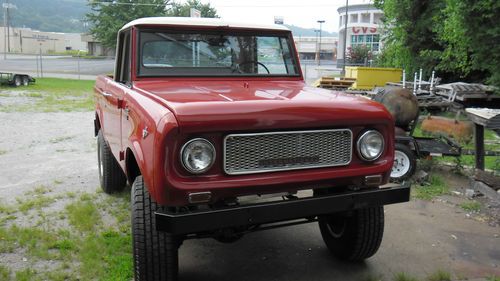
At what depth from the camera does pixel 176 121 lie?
2971 millimetres

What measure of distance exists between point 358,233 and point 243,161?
1.41m

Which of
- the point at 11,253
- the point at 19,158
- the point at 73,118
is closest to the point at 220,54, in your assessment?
the point at 11,253

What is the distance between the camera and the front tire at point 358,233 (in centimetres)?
406

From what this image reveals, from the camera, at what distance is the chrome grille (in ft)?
10.5

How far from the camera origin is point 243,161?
3.21 m

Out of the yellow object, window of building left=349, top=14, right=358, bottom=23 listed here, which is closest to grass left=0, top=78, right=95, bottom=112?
the yellow object

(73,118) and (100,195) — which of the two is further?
(73,118)

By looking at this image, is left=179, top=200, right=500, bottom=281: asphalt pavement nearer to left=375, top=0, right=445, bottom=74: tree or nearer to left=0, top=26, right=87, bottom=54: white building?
left=375, top=0, right=445, bottom=74: tree

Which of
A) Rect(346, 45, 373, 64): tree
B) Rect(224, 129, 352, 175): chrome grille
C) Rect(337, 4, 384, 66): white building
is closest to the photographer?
Rect(224, 129, 352, 175): chrome grille

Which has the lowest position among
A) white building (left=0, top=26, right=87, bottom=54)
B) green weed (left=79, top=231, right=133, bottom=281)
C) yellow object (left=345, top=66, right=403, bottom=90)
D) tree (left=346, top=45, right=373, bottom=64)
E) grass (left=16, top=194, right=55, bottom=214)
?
green weed (left=79, top=231, right=133, bottom=281)

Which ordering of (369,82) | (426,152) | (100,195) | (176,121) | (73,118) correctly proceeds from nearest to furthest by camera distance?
(176,121), (100,195), (426,152), (73,118), (369,82)

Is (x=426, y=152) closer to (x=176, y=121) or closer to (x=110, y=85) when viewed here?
(x=110, y=85)

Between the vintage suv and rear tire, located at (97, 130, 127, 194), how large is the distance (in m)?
1.61

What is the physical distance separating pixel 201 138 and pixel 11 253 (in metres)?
2.46
